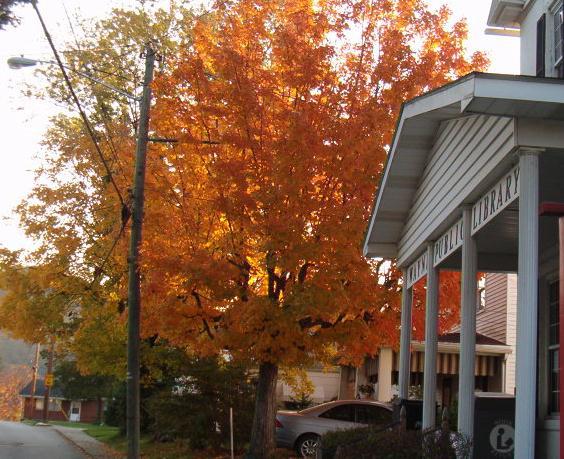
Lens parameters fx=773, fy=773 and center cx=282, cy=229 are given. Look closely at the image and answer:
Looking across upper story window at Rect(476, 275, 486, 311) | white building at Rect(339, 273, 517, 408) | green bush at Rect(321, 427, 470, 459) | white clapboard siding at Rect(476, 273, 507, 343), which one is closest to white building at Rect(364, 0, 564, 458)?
green bush at Rect(321, 427, 470, 459)

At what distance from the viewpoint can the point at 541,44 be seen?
1037 cm

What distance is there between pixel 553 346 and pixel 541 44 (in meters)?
4.01

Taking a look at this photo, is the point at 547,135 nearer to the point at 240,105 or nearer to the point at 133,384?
the point at 240,105

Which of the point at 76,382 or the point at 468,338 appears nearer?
the point at 468,338

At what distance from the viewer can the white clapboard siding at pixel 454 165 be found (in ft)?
24.9

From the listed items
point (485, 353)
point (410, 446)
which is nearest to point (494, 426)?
point (410, 446)

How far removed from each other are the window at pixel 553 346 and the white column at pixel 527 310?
3197 millimetres

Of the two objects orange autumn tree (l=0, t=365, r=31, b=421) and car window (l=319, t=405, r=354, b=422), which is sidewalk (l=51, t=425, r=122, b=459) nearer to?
car window (l=319, t=405, r=354, b=422)

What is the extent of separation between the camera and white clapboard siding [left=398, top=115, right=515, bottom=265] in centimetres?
759

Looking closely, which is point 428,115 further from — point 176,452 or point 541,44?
point 176,452

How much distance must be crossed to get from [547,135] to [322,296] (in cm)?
750

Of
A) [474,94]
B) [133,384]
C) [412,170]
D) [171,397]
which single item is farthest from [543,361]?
[171,397]

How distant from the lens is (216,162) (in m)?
14.9

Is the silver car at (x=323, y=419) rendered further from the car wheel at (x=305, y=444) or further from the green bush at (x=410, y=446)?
the green bush at (x=410, y=446)
